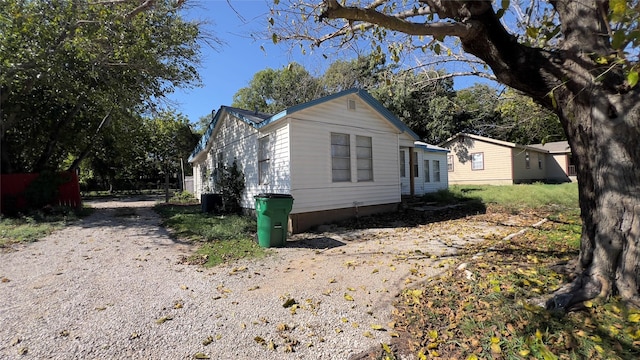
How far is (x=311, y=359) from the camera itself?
290 cm

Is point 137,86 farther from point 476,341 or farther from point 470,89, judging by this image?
point 476,341

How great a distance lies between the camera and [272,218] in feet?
23.2

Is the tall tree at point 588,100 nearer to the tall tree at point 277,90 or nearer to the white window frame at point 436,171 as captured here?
the white window frame at point 436,171

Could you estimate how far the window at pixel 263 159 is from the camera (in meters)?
9.95

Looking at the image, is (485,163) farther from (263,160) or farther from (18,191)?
(18,191)

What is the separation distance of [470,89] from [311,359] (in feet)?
31.1

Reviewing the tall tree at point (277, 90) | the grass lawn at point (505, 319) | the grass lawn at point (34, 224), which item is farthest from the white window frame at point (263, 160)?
the tall tree at point (277, 90)

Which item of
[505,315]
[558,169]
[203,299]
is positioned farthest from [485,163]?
[203,299]

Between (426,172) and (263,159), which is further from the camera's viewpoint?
(426,172)

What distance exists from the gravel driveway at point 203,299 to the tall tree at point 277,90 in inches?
846

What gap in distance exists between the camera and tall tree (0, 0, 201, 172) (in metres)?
9.98

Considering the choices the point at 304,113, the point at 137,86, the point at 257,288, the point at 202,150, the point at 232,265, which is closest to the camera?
the point at 257,288

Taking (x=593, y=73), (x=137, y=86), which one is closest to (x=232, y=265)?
(x=593, y=73)

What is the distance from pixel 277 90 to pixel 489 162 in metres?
21.9
